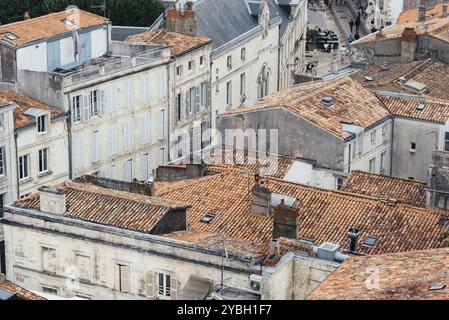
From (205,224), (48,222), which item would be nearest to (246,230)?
(205,224)

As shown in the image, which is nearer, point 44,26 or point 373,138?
point 373,138

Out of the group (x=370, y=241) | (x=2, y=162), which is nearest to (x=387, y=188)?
(x=370, y=241)

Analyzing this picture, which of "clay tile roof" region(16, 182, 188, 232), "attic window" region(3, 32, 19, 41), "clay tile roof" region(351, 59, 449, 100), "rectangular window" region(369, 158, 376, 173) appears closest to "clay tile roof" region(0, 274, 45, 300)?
"clay tile roof" region(16, 182, 188, 232)

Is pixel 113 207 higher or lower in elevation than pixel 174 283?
higher

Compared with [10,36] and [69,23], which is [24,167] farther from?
[69,23]

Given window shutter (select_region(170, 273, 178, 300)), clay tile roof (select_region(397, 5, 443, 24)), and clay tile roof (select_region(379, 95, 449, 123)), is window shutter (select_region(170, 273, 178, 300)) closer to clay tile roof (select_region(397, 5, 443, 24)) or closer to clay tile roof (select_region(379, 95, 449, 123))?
clay tile roof (select_region(379, 95, 449, 123))

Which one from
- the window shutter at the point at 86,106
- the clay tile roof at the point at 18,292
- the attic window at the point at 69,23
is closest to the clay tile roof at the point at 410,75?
the window shutter at the point at 86,106

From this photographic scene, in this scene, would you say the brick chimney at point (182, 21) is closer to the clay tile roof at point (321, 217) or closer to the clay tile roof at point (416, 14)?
the clay tile roof at point (416, 14)
